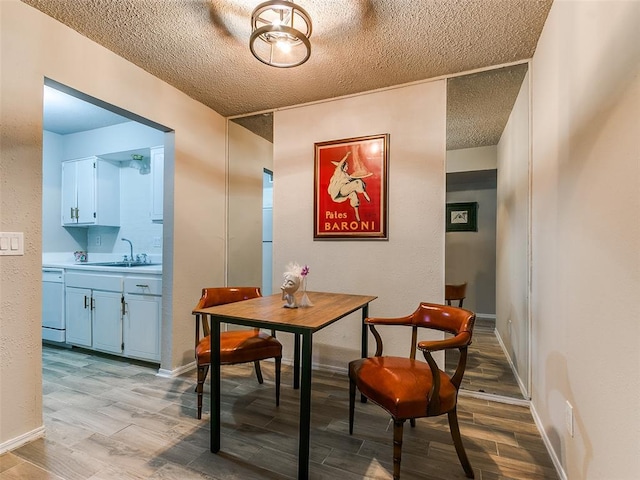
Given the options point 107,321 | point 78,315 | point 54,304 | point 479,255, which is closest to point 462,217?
point 479,255

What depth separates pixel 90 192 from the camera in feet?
12.8

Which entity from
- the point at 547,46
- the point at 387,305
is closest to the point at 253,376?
the point at 387,305

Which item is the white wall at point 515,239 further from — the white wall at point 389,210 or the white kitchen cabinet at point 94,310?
the white kitchen cabinet at point 94,310

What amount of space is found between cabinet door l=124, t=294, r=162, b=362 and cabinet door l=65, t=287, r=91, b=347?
0.53m

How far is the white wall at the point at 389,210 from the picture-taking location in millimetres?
2598

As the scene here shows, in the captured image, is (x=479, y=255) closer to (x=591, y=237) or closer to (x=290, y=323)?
(x=591, y=237)

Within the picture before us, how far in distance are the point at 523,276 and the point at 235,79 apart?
2.73m

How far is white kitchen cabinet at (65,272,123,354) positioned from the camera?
3.08 m

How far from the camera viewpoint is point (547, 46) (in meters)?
1.89

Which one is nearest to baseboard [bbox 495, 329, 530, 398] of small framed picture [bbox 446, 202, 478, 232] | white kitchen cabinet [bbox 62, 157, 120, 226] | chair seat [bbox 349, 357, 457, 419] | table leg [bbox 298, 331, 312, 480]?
small framed picture [bbox 446, 202, 478, 232]

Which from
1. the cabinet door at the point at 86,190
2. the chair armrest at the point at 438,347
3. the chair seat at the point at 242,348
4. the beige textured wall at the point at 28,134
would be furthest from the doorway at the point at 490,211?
the cabinet door at the point at 86,190

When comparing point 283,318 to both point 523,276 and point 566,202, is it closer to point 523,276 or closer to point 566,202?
point 566,202

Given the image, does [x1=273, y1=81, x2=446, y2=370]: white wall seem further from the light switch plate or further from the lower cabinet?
the light switch plate

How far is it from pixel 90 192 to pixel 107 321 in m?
1.75
